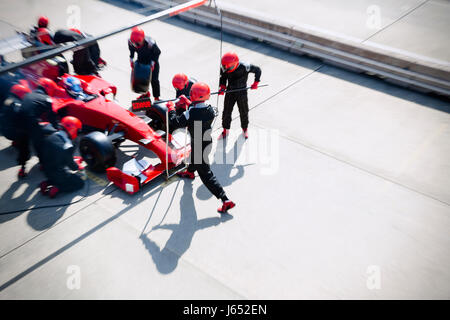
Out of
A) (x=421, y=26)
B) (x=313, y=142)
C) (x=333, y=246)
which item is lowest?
(x=333, y=246)

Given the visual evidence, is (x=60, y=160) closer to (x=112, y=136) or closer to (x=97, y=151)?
(x=97, y=151)

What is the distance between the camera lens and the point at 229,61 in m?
5.33

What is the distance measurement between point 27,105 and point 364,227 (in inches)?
203

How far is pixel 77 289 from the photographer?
3947 mm

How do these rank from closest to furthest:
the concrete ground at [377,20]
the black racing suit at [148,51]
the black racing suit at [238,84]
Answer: the black racing suit at [238,84]
the black racing suit at [148,51]
the concrete ground at [377,20]

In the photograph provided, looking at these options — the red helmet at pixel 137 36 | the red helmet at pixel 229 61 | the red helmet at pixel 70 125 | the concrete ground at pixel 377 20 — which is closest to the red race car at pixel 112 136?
the red helmet at pixel 70 125

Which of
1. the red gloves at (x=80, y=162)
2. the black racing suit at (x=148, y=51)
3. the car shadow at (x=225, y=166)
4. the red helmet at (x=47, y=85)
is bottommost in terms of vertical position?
the car shadow at (x=225, y=166)

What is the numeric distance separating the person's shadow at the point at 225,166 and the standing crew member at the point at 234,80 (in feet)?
1.20

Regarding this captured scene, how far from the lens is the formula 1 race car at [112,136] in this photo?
202 inches

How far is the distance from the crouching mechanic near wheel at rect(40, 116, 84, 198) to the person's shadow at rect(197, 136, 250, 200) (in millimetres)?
1963

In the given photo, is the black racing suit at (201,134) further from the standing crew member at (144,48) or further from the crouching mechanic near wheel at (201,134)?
the standing crew member at (144,48)

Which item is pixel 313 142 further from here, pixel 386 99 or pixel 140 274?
pixel 140 274
